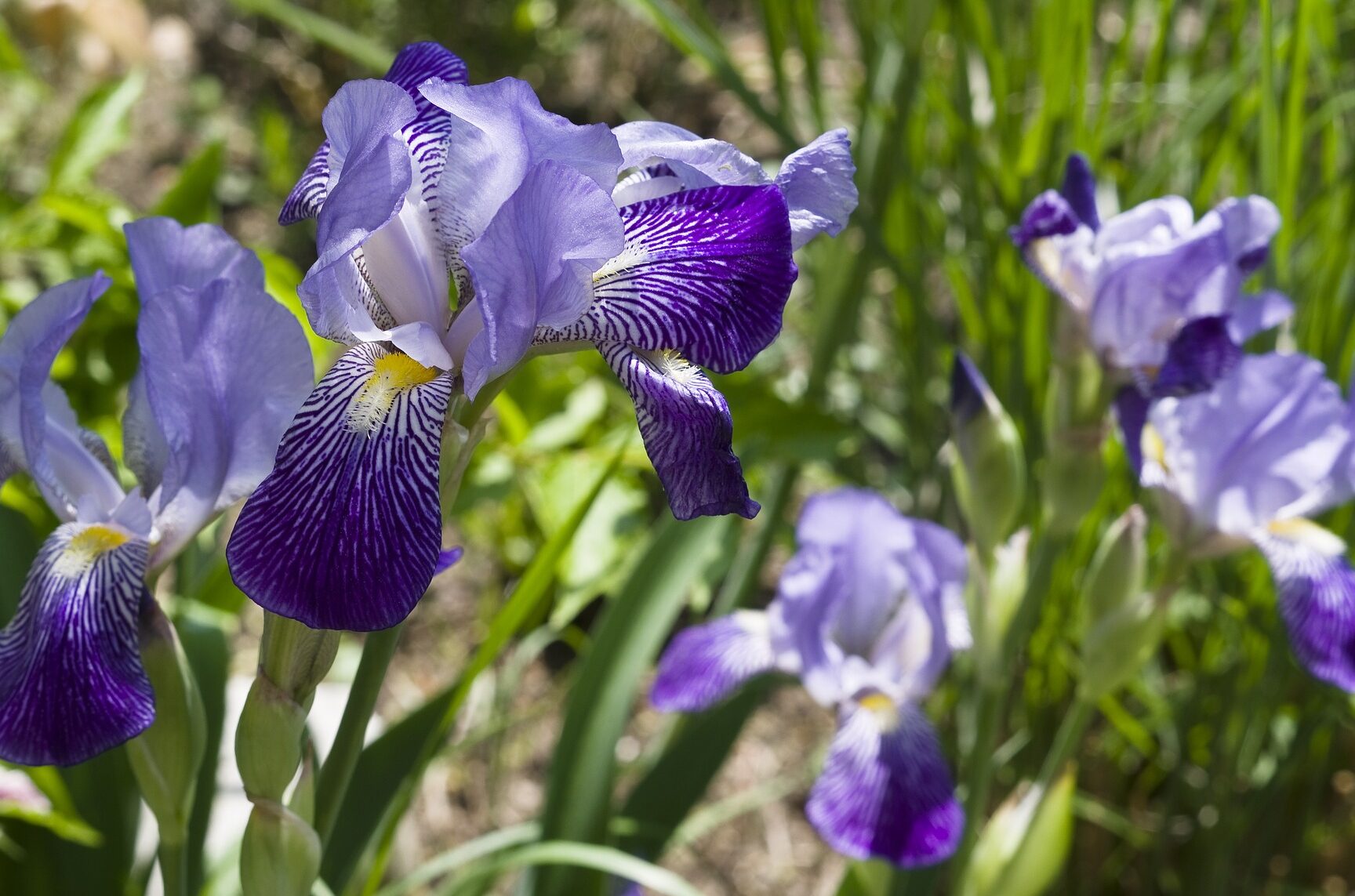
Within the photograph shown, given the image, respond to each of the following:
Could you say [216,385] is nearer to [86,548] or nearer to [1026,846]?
[86,548]

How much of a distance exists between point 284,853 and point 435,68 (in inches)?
12.3

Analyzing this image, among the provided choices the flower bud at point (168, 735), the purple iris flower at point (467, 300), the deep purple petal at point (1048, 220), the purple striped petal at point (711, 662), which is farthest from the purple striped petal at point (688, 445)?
the purple striped petal at point (711, 662)

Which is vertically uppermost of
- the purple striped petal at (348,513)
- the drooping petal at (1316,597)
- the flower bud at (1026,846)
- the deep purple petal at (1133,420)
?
the purple striped petal at (348,513)

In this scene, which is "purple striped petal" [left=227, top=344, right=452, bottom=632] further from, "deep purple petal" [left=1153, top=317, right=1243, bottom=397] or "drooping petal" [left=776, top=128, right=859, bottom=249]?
"deep purple petal" [left=1153, top=317, right=1243, bottom=397]

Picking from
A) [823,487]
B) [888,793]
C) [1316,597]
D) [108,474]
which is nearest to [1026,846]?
[888,793]

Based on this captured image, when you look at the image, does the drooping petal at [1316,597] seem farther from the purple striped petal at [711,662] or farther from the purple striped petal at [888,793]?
the purple striped petal at [711,662]

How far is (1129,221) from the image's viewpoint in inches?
29.0

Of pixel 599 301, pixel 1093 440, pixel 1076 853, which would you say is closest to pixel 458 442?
pixel 599 301

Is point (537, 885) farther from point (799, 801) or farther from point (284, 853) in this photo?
point (799, 801)

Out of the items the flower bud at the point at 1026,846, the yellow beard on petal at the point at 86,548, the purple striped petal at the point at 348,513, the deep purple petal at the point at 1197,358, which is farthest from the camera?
the flower bud at the point at 1026,846

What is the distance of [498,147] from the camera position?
1.38 ft

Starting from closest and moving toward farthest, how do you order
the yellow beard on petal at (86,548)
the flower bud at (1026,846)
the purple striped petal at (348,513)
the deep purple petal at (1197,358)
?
the purple striped petal at (348,513) < the yellow beard on petal at (86,548) < the deep purple petal at (1197,358) < the flower bud at (1026,846)

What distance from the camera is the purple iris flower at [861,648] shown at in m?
0.78

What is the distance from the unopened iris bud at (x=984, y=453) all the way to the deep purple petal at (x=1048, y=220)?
0.09 m
